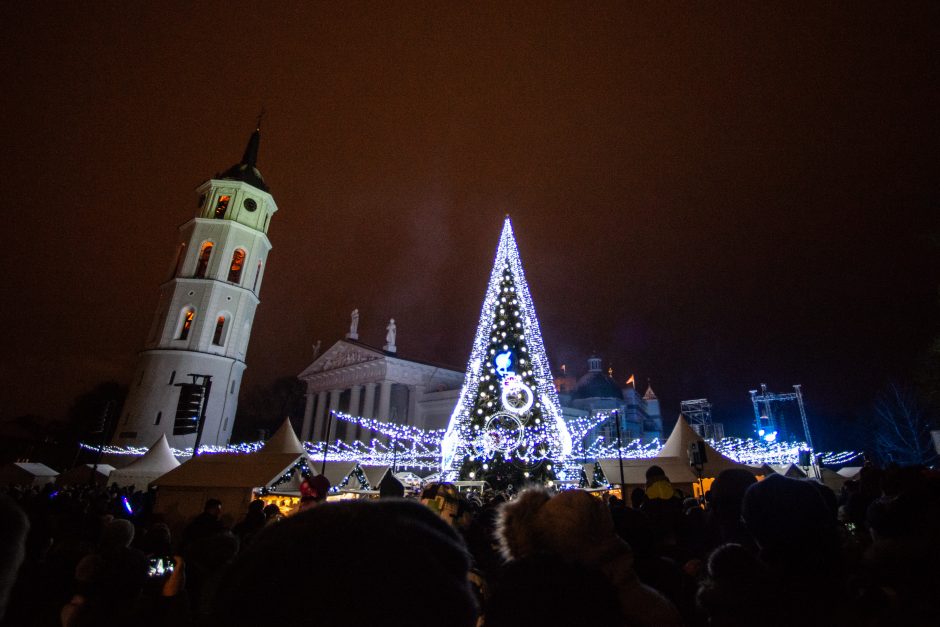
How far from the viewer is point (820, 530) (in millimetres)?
2598

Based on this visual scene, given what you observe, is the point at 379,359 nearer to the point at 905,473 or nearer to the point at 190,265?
the point at 190,265

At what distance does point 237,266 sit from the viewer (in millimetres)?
41875

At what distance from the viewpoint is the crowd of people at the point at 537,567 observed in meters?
0.91

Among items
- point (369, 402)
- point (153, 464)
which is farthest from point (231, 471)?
point (369, 402)

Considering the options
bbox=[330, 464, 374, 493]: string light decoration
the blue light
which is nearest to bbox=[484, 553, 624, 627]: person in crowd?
bbox=[330, 464, 374, 493]: string light decoration

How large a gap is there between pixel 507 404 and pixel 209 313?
3123 cm

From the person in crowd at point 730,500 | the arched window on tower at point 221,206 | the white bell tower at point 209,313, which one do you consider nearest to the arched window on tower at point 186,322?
the white bell tower at point 209,313

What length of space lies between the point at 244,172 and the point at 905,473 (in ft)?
165

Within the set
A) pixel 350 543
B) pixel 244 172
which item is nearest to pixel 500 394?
pixel 350 543

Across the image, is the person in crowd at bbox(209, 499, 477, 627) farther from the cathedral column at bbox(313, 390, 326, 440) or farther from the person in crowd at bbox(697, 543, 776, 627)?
the cathedral column at bbox(313, 390, 326, 440)

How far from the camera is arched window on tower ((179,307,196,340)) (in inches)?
1517

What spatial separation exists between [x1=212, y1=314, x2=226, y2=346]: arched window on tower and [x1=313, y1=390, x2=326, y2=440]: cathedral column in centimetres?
1524

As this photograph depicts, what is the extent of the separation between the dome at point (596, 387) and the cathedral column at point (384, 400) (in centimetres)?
3331

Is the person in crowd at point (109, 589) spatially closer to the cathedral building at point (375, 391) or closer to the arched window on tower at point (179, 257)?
the cathedral building at point (375, 391)
